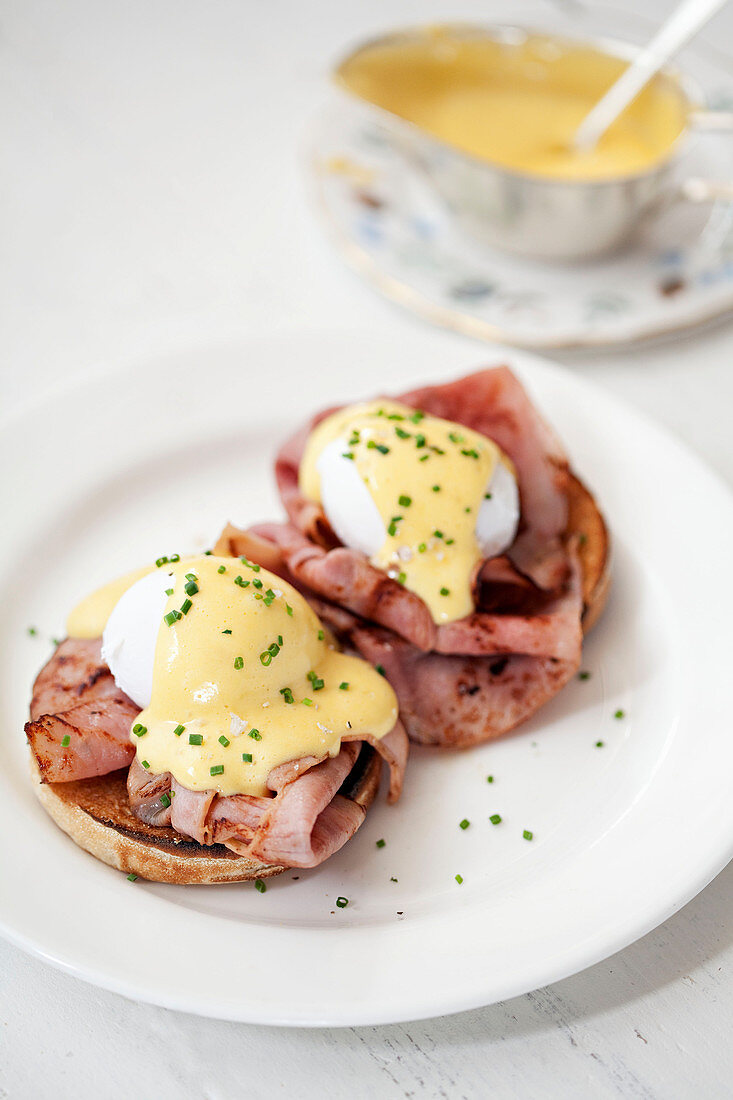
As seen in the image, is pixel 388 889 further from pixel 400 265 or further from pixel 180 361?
pixel 400 265

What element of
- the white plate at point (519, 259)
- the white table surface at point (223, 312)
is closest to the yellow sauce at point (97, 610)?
the white table surface at point (223, 312)

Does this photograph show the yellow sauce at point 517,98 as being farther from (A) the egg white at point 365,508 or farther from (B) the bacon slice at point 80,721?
(B) the bacon slice at point 80,721

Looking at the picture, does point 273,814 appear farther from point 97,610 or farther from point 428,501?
point 428,501

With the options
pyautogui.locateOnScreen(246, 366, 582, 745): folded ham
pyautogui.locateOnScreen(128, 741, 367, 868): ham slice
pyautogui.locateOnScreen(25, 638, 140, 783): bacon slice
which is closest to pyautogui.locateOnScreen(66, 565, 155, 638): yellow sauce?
pyautogui.locateOnScreen(25, 638, 140, 783): bacon slice

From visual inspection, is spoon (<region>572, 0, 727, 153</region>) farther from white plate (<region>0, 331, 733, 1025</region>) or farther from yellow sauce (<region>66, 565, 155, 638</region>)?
yellow sauce (<region>66, 565, 155, 638</region>)

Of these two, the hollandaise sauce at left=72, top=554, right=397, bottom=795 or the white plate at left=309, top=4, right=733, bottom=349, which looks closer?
the hollandaise sauce at left=72, top=554, right=397, bottom=795
